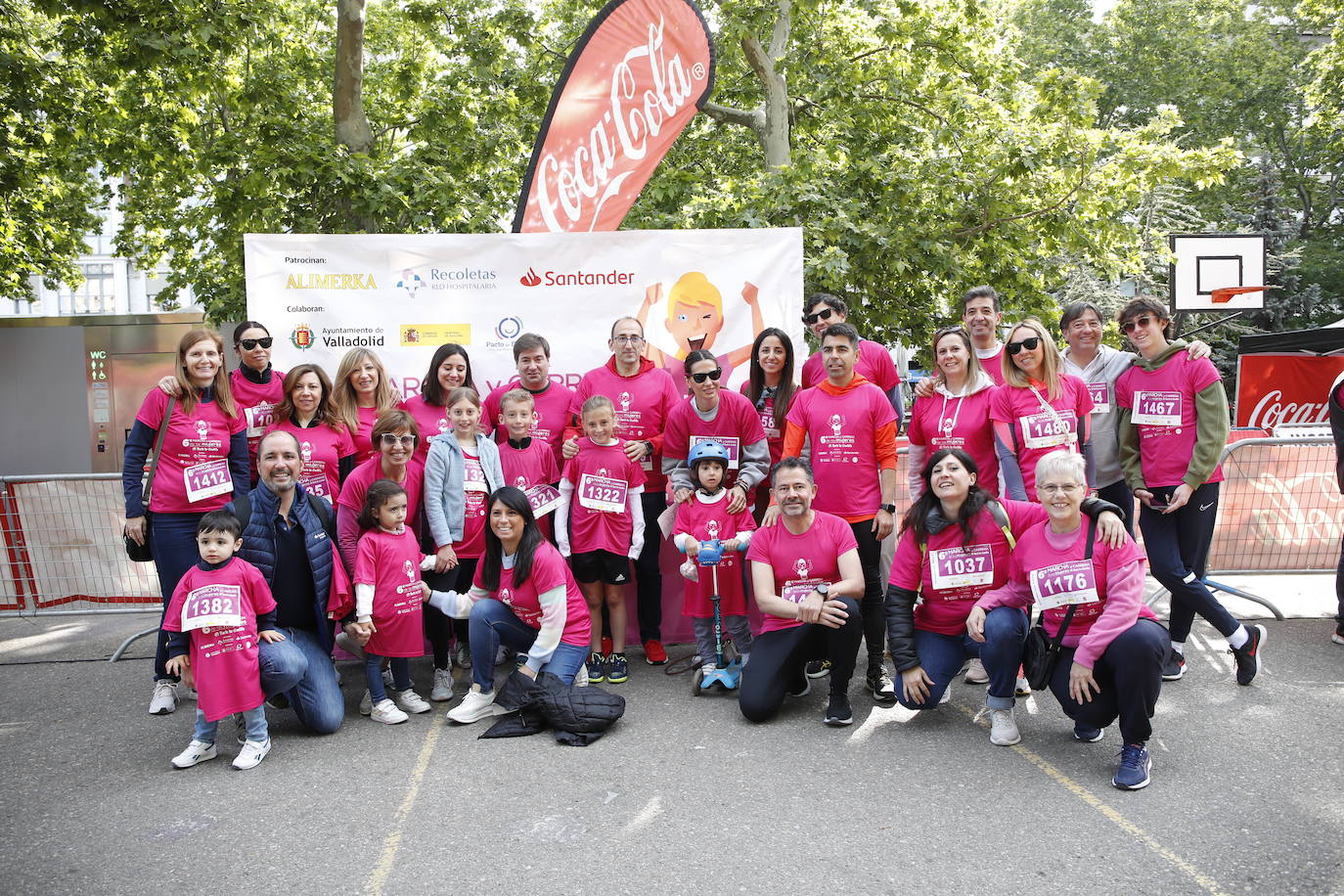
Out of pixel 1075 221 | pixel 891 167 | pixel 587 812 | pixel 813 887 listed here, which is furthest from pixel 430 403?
pixel 1075 221

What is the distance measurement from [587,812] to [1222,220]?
31.9m

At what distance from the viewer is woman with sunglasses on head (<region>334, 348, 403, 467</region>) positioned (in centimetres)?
569

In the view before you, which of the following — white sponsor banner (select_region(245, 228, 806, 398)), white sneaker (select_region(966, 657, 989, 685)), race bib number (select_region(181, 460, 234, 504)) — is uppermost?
white sponsor banner (select_region(245, 228, 806, 398))

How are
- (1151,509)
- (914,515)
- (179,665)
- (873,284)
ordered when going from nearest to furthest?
(179,665)
(914,515)
(1151,509)
(873,284)

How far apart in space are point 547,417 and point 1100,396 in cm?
317

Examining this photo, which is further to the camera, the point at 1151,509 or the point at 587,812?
the point at 1151,509

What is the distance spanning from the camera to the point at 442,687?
17.7ft

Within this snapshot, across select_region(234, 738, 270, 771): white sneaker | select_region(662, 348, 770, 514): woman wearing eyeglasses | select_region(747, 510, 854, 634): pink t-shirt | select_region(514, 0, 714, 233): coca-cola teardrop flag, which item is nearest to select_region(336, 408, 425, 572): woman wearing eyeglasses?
select_region(234, 738, 270, 771): white sneaker

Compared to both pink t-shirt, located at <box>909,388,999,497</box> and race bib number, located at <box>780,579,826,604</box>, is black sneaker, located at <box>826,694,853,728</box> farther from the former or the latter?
pink t-shirt, located at <box>909,388,999,497</box>

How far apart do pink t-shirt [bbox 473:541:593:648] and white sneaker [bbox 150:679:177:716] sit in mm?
1773

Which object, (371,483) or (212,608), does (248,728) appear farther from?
(371,483)

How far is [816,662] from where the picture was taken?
552cm

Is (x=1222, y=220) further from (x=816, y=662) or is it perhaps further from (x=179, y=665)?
(x=179, y=665)

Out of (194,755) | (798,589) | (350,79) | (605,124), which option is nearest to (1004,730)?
(798,589)
